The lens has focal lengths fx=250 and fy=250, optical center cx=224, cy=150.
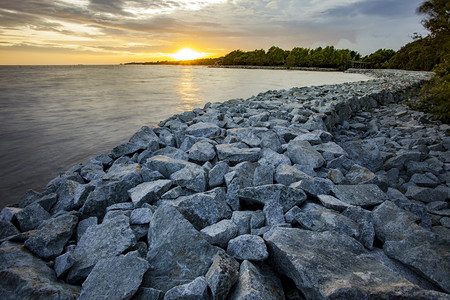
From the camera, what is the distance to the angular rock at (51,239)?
184cm

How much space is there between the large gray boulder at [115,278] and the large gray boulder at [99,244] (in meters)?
0.19

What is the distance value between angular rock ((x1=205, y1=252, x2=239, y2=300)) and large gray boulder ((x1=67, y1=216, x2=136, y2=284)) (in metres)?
0.73

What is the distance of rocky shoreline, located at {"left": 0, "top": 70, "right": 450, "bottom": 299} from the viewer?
1.44 m

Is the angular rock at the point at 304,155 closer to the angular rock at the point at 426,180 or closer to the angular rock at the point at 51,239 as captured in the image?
the angular rock at the point at 426,180

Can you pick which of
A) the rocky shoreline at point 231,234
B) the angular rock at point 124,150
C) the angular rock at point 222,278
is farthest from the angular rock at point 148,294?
the angular rock at point 124,150

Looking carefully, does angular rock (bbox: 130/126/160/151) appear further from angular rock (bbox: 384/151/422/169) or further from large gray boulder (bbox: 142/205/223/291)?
angular rock (bbox: 384/151/422/169)

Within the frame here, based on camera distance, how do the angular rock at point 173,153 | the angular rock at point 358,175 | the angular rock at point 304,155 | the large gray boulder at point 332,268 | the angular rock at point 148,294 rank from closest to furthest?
the large gray boulder at point 332,268
the angular rock at point 148,294
the angular rock at point 358,175
the angular rock at point 304,155
the angular rock at point 173,153

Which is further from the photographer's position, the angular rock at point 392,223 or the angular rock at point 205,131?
the angular rock at point 205,131

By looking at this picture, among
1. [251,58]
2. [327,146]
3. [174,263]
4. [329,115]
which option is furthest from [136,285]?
[251,58]

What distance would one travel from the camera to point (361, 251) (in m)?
1.76

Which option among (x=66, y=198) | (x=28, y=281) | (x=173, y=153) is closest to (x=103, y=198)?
(x=66, y=198)

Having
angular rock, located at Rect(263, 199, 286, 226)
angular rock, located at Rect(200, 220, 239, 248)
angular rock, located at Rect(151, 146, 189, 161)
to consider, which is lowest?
angular rock, located at Rect(151, 146, 189, 161)

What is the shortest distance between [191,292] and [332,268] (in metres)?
0.84

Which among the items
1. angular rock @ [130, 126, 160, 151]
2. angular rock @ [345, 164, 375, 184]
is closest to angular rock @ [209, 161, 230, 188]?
angular rock @ [345, 164, 375, 184]
